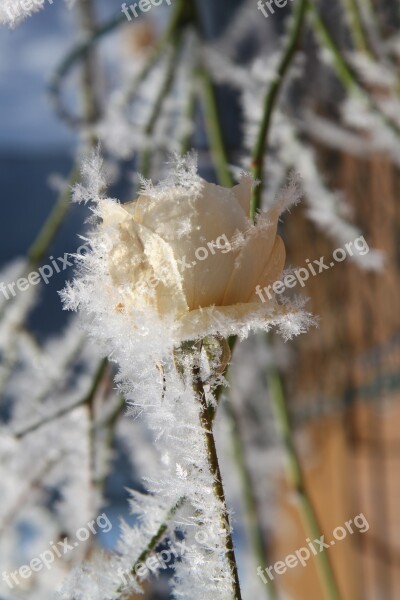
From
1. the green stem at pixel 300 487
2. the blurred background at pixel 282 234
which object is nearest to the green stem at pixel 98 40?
the blurred background at pixel 282 234

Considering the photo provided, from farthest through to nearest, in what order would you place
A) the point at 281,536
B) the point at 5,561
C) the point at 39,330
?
the point at 281,536
the point at 39,330
the point at 5,561

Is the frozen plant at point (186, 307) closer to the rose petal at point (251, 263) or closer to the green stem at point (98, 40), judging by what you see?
the rose petal at point (251, 263)

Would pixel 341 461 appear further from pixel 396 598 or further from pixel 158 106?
pixel 158 106

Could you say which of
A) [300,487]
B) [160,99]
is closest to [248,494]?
[300,487]

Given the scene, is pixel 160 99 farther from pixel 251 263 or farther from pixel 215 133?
pixel 251 263

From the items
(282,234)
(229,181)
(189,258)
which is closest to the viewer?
(189,258)

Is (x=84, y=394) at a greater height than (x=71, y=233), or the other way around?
(x=71, y=233)

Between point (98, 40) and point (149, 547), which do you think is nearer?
point (149, 547)

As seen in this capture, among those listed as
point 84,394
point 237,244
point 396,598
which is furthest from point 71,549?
point 396,598
